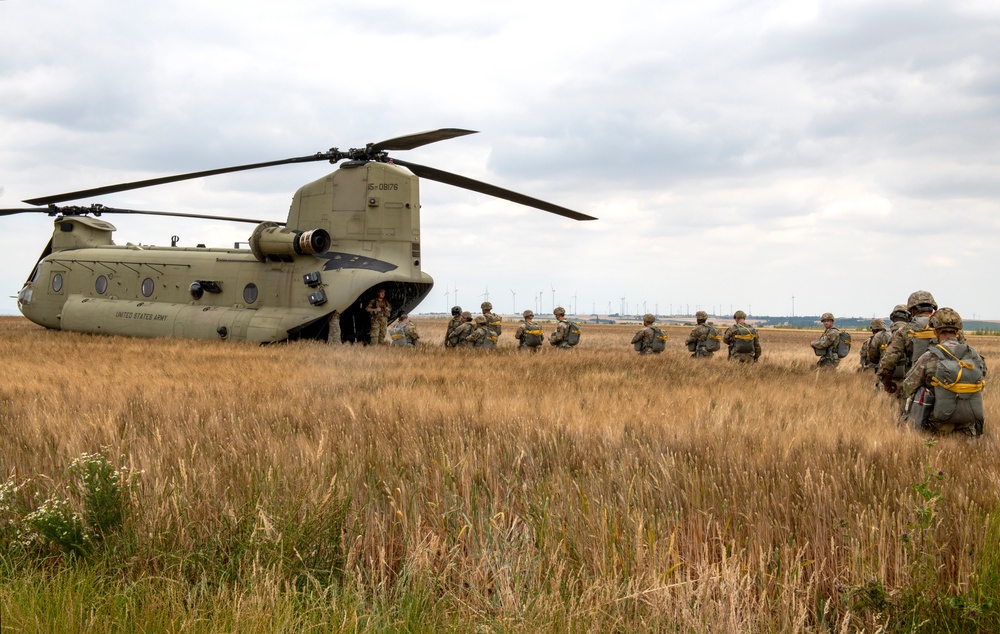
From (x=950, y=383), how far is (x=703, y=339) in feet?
37.5

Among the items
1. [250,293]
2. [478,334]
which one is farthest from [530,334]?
[250,293]

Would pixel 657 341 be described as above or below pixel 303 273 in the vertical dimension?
below

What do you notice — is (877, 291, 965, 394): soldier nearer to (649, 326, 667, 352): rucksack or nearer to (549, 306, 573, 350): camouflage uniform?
(649, 326, 667, 352): rucksack

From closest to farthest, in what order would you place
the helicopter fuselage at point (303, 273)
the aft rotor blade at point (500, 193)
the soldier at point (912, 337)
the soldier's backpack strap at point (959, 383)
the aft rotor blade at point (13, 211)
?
the soldier's backpack strap at point (959, 383) → the soldier at point (912, 337) → the aft rotor blade at point (500, 193) → the helicopter fuselage at point (303, 273) → the aft rotor blade at point (13, 211)

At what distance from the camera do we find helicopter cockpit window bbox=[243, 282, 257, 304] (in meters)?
16.9

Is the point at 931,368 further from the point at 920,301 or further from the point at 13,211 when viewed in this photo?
the point at 13,211

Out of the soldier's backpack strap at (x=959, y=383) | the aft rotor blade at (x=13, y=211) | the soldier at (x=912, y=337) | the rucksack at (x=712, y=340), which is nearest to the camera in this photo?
the soldier's backpack strap at (x=959, y=383)

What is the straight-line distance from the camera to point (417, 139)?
1419 centimetres

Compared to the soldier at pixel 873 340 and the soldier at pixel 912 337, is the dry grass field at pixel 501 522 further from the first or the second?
the soldier at pixel 873 340

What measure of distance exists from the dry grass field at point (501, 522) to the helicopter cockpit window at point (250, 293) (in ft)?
32.9

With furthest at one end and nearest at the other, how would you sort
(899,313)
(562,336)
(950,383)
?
(562,336) → (899,313) → (950,383)

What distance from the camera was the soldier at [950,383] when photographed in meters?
6.51

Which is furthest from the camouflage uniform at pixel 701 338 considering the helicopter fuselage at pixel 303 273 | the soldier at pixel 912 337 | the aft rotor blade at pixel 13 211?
the aft rotor blade at pixel 13 211

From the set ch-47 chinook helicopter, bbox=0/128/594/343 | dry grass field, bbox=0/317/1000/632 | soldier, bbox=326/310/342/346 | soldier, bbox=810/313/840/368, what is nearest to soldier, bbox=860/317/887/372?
soldier, bbox=810/313/840/368
